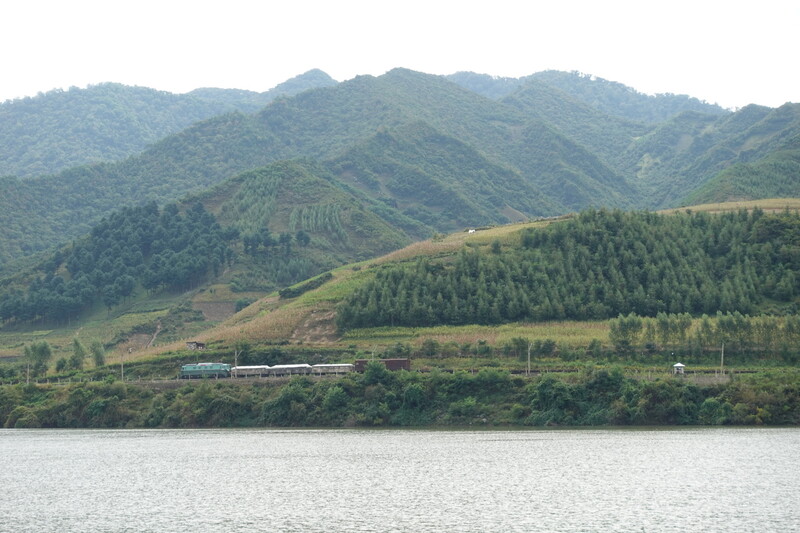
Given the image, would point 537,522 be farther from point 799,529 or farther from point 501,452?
point 501,452

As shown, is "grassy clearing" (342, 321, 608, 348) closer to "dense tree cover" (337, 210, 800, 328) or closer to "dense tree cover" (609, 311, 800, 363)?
"dense tree cover" (337, 210, 800, 328)

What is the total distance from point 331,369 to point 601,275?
4764cm

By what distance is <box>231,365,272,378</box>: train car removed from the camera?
125438 mm

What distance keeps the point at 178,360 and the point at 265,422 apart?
107ft

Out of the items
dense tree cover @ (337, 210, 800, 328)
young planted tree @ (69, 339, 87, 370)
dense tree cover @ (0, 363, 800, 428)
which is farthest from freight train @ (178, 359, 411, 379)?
young planted tree @ (69, 339, 87, 370)

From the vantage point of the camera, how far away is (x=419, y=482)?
221ft

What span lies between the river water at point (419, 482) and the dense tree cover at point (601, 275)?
46029 millimetres

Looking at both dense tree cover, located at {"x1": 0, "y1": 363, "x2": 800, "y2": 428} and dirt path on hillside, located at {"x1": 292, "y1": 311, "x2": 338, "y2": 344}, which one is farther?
dirt path on hillside, located at {"x1": 292, "y1": 311, "x2": 338, "y2": 344}

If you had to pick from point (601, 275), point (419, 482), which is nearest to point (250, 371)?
point (601, 275)

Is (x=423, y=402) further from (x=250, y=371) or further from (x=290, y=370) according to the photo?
(x=250, y=371)

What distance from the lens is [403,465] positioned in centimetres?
7550

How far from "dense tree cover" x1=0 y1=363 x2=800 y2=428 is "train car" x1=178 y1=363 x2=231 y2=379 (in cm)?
745

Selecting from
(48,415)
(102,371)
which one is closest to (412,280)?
(102,371)

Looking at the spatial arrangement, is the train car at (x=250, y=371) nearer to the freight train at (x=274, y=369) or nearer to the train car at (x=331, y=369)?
the freight train at (x=274, y=369)
